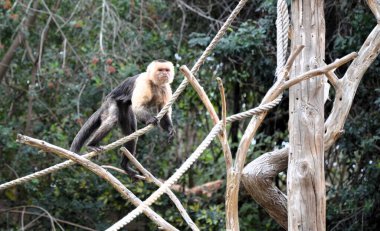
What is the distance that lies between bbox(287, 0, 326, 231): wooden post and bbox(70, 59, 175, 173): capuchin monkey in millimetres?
1437

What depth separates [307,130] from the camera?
4.19m

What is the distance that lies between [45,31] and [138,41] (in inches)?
41.5

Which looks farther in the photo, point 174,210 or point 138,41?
point 174,210

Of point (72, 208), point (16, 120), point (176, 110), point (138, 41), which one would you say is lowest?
point (72, 208)

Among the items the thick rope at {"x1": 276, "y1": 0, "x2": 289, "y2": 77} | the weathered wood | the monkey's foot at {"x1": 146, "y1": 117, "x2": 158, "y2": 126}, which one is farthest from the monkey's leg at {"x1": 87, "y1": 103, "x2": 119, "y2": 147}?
the thick rope at {"x1": 276, "y1": 0, "x2": 289, "y2": 77}

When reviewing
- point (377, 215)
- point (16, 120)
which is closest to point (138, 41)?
point (16, 120)

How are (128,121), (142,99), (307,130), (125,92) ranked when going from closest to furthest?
(307,130), (142,99), (125,92), (128,121)

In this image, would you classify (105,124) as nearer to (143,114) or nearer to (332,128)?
(143,114)

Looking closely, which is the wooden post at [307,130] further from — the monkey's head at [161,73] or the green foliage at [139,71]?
the green foliage at [139,71]

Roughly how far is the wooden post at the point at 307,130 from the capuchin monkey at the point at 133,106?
144 centimetres

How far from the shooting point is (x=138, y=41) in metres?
8.32

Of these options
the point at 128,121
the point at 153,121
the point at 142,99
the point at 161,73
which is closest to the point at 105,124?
the point at 128,121

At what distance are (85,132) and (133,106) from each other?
500mm

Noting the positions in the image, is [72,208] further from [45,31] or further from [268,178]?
[268,178]
